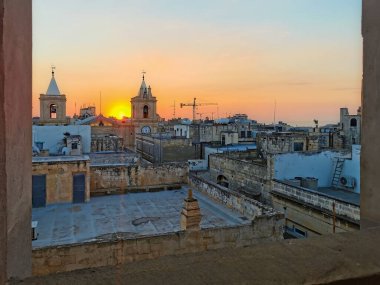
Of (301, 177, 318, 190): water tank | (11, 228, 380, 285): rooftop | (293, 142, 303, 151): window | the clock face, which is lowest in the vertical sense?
(301, 177, 318, 190): water tank

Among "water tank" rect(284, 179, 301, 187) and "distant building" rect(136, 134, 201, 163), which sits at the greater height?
"distant building" rect(136, 134, 201, 163)

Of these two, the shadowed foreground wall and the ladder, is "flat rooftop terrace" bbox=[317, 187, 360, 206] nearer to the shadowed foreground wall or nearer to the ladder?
the ladder

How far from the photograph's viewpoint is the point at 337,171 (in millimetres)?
19094

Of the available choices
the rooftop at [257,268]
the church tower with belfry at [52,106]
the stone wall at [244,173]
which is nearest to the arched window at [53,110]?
the church tower with belfry at [52,106]

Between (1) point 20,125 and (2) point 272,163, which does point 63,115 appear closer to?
(2) point 272,163

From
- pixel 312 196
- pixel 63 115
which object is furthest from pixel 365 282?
pixel 63 115

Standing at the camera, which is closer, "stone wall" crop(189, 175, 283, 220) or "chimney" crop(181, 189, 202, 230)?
"chimney" crop(181, 189, 202, 230)

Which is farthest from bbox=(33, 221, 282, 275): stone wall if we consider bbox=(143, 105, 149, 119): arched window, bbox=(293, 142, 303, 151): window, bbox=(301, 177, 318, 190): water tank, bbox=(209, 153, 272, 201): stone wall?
bbox=(143, 105, 149, 119): arched window

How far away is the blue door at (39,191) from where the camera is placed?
547 inches

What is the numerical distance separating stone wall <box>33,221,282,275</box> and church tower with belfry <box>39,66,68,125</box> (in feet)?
118

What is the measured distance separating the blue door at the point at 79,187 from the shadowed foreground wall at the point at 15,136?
13.0 m

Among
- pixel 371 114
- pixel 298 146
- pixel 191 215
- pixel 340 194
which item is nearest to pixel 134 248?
pixel 191 215

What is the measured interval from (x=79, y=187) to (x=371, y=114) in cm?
1343

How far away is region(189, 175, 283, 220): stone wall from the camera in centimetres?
1093
